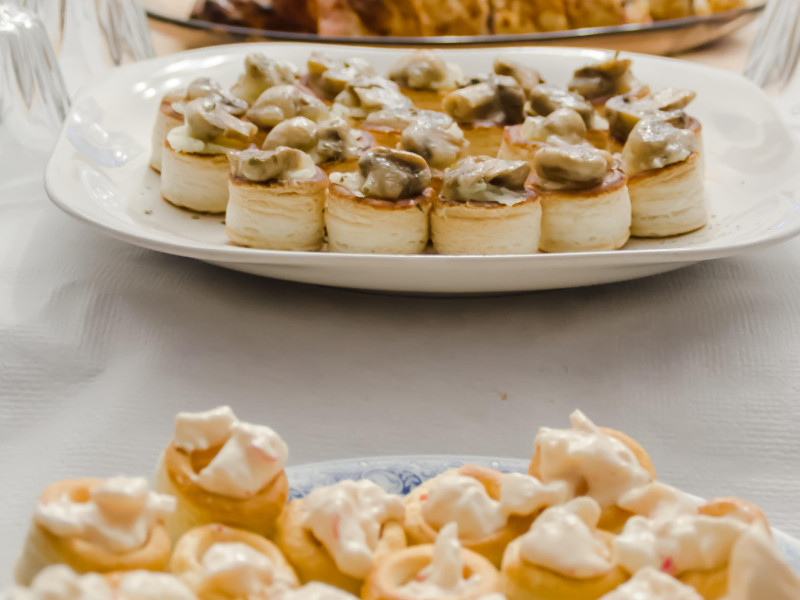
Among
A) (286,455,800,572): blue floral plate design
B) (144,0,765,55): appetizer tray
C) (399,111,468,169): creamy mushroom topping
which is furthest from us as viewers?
(144,0,765,55): appetizer tray

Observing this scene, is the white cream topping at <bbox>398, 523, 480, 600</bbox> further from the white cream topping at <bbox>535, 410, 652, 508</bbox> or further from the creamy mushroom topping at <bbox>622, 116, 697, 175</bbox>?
the creamy mushroom topping at <bbox>622, 116, 697, 175</bbox>

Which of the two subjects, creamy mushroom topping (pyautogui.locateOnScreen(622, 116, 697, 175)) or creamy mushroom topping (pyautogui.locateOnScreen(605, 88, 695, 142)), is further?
creamy mushroom topping (pyautogui.locateOnScreen(605, 88, 695, 142))

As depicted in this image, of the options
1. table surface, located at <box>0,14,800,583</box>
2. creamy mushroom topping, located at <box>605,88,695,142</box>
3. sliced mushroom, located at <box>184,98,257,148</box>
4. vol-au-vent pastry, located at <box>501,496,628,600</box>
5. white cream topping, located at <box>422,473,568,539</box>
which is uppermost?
vol-au-vent pastry, located at <box>501,496,628,600</box>

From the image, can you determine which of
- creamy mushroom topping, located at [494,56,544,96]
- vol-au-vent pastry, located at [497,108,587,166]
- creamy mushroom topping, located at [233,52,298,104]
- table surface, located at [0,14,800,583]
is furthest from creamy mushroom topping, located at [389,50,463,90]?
table surface, located at [0,14,800,583]

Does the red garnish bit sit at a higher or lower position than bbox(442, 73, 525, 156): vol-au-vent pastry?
higher

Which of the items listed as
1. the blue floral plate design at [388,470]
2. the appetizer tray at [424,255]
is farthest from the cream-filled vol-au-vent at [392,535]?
the appetizer tray at [424,255]

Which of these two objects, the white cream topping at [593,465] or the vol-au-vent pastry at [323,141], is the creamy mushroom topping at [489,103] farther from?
the white cream topping at [593,465]

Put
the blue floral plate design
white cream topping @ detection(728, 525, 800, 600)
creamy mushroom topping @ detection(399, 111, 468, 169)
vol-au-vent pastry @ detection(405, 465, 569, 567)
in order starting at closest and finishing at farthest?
1. white cream topping @ detection(728, 525, 800, 600)
2. vol-au-vent pastry @ detection(405, 465, 569, 567)
3. the blue floral plate design
4. creamy mushroom topping @ detection(399, 111, 468, 169)
